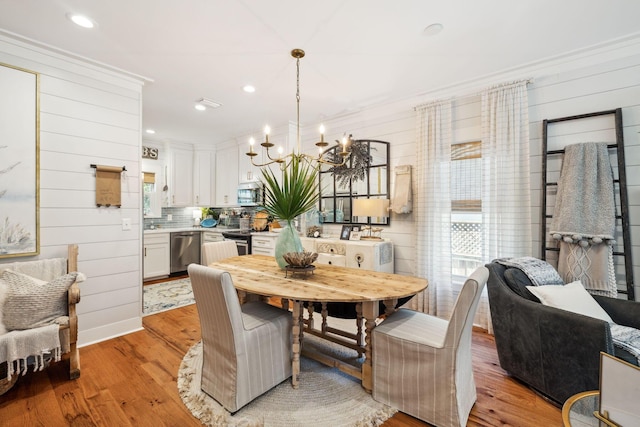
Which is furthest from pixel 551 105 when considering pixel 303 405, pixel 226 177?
pixel 226 177

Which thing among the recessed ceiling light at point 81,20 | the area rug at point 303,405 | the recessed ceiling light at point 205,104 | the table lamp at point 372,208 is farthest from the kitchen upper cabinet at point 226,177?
the area rug at point 303,405

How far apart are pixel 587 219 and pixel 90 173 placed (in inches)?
181

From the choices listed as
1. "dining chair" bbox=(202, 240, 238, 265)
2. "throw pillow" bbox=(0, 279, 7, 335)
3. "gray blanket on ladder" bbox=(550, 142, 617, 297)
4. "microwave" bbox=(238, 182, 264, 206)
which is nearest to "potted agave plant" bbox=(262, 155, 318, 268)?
"dining chair" bbox=(202, 240, 238, 265)

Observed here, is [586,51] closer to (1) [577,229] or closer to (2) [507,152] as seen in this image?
(2) [507,152]

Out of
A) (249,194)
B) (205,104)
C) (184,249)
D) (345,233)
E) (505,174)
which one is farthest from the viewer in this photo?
(184,249)

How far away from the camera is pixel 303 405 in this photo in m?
1.87

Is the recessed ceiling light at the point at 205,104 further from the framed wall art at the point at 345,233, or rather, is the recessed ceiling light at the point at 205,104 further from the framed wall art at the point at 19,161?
the framed wall art at the point at 345,233

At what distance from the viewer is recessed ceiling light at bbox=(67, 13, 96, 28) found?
2.12 m

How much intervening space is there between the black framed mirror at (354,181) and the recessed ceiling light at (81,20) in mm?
2813

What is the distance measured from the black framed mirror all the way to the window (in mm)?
826

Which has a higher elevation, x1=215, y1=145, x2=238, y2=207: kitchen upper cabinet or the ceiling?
the ceiling

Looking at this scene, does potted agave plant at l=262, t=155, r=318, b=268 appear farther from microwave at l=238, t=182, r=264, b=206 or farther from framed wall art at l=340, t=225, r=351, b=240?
microwave at l=238, t=182, r=264, b=206

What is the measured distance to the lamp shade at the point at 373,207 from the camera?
11.5 feet

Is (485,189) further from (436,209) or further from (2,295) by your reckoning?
(2,295)
